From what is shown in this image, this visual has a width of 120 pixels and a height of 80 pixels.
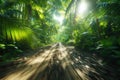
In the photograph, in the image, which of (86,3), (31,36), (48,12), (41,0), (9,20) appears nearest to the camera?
(9,20)

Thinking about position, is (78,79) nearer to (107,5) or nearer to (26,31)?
(26,31)

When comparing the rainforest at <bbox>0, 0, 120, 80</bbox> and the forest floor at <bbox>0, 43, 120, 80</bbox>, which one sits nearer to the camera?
the forest floor at <bbox>0, 43, 120, 80</bbox>

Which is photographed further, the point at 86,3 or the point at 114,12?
the point at 86,3

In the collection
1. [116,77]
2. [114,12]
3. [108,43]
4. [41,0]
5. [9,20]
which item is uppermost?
[41,0]

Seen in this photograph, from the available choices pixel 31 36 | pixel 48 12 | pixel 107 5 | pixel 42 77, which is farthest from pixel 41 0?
A: pixel 48 12

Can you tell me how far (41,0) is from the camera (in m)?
10.1

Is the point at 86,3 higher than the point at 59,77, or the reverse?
the point at 86,3

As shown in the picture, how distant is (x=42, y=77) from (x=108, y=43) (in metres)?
3.06

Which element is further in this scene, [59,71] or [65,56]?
[65,56]

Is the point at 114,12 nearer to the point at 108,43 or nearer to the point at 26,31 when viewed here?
the point at 108,43

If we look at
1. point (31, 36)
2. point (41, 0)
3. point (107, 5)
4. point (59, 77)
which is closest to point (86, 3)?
point (107, 5)

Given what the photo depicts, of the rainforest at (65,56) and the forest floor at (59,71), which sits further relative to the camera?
the rainforest at (65,56)

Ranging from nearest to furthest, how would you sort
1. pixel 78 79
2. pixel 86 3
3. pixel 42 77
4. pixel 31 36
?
pixel 78 79 < pixel 42 77 < pixel 31 36 < pixel 86 3

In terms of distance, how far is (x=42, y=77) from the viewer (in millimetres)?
3332
